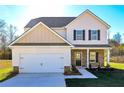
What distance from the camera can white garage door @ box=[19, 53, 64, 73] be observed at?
2366 centimetres

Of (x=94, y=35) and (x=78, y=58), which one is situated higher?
(x=94, y=35)

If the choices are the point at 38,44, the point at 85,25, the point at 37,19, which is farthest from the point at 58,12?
the point at 38,44

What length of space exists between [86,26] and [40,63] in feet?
28.6

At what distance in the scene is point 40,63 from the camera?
23.6m

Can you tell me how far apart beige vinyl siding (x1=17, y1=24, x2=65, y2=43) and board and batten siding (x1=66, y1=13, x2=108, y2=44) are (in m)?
5.77

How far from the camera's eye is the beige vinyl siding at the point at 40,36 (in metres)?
24.2

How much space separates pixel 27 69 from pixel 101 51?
11176 mm

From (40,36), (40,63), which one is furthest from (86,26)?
(40,63)

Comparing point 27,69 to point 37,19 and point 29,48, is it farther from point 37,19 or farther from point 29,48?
point 37,19

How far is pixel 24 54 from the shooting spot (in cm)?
2370

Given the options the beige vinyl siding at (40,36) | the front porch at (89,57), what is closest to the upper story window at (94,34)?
the front porch at (89,57)

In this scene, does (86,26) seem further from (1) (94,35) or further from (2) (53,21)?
(2) (53,21)

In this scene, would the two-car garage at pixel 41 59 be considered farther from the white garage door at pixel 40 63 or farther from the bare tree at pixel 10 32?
the bare tree at pixel 10 32

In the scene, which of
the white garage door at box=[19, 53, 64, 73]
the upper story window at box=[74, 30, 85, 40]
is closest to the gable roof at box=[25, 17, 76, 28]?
the upper story window at box=[74, 30, 85, 40]
